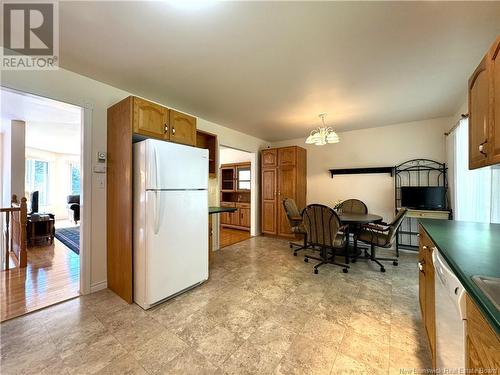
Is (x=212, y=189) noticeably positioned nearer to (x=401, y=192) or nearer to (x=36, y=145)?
(x=401, y=192)

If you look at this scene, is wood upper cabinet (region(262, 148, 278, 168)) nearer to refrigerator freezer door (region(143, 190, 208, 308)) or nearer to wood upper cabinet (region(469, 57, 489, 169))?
refrigerator freezer door (region(143, 190, 208, 308))

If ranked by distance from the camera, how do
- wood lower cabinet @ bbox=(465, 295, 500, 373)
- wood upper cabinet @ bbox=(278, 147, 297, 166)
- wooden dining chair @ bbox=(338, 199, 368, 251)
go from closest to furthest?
1. wood lower cabinet @ bbox=(465, 295, 500, 373)
2. wooden dining chair @ bbox=(338, 199, 368, 251)
3. wood upper cabinet @ bbox=(278, 147, 297, 166)

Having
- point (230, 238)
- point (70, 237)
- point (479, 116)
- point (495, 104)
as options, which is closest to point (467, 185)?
point (479, 116)

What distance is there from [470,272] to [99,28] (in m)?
2.72

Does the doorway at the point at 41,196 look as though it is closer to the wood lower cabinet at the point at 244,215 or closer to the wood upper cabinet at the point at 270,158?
the wood upper cabinet at the point at 270,158

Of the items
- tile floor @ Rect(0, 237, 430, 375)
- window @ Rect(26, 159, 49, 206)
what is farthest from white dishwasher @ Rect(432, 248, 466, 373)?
window @ Rect(26, 159, 49, 206)

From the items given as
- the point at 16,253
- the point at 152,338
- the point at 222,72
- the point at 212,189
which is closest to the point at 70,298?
the point at 152,338

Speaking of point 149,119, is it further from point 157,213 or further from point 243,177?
point 243,177

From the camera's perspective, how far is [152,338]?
65.6 inches

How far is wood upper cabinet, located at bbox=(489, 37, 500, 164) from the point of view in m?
1.13

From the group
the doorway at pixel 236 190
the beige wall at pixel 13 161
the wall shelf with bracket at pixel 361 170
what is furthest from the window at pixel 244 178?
the beige wall at pixel 13 161

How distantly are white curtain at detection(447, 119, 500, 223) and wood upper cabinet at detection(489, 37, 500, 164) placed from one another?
4.95ft

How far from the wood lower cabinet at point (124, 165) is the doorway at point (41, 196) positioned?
1.00 feet

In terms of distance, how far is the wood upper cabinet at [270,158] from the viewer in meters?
5.12
